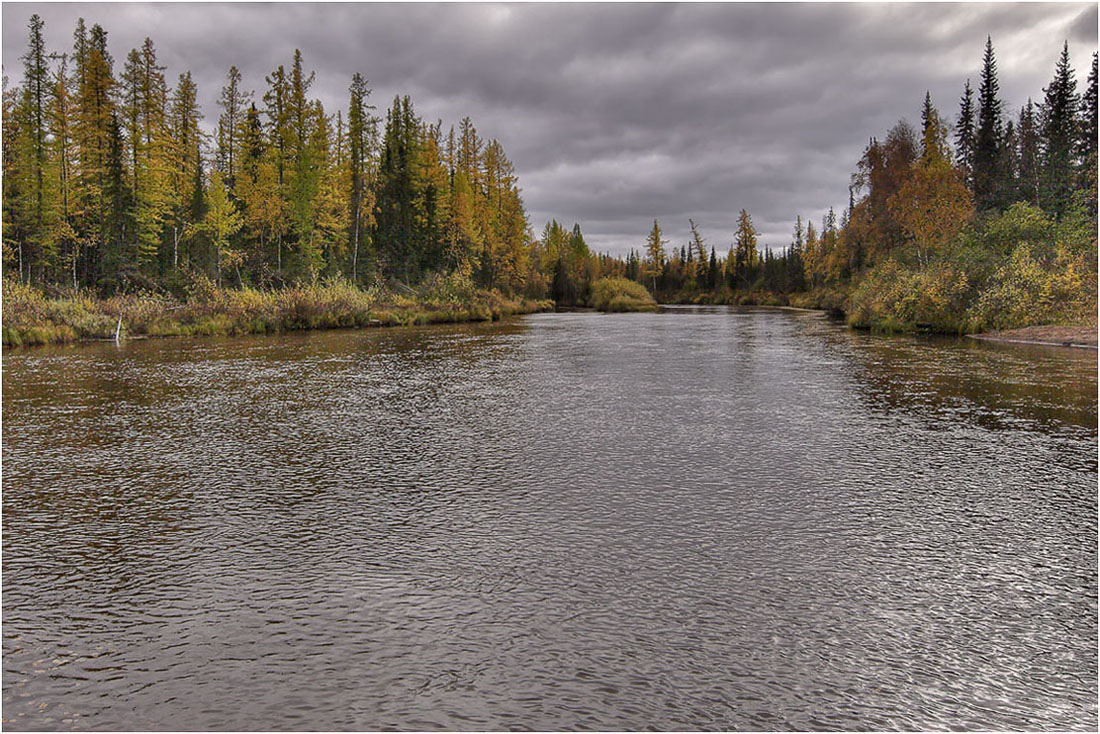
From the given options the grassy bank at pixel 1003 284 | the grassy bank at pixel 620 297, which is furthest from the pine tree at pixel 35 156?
the grassy bank at pixel 620 297

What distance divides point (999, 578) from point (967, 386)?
10346 mm

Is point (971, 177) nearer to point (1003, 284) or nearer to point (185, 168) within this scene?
point (1003, 284)

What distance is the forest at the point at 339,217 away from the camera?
27766mm

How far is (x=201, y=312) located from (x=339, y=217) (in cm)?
2064

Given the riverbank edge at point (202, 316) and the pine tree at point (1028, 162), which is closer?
the riverbank edge at point (202, 316)

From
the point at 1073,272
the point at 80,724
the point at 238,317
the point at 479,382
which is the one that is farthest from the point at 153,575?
the point at 1073,272

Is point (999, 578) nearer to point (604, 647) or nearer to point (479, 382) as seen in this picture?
point (604, 647)

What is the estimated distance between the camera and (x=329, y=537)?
5152mm

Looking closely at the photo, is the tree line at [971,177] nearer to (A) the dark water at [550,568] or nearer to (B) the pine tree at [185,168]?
(A) the dark water at [550,568]

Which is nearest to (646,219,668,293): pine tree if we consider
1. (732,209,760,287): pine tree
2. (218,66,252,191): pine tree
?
(732,209,760,287): pine tree

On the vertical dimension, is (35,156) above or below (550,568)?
above

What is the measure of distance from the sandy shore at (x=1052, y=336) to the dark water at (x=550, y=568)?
45.5 feet

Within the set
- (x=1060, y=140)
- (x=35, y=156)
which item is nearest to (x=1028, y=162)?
(x=1060, y=140)

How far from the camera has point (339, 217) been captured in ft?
159
